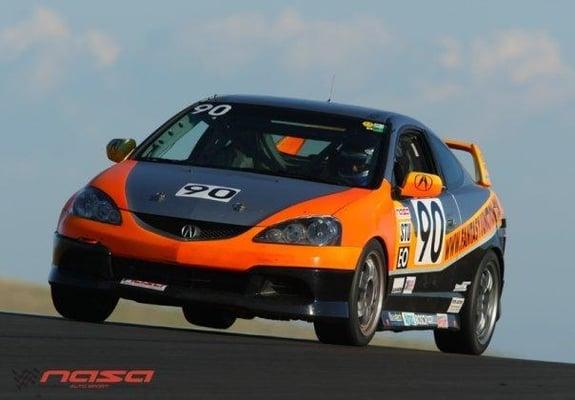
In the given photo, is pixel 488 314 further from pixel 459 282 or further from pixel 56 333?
pixel 56 333

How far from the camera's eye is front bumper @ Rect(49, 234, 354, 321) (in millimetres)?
12547

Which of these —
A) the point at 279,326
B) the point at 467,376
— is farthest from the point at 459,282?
the point at 279,326

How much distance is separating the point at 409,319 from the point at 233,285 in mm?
2023

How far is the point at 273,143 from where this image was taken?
558 inches

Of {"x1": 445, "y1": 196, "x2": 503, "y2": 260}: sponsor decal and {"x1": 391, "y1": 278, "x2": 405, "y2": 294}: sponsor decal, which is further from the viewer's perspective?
{"x1": 445, "y1": 196, "x2": 503, "y2": 260}: sponsor decal

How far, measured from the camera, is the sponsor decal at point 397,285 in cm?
1367

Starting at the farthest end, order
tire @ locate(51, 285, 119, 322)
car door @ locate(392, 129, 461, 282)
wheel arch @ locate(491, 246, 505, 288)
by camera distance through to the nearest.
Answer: wheel arch @ locate(491, 246, 505, 288), car door @ locate(392, 129, 461, 282), tire @ locate(51, 285, 119, 322)

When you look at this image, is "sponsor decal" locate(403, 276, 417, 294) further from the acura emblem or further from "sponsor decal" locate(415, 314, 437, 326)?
the acura emblem

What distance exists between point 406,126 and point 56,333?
4171 millimetres

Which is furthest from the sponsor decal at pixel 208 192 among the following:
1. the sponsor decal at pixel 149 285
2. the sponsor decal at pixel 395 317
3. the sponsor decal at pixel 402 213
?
the sponsor decal at pixel 395 317

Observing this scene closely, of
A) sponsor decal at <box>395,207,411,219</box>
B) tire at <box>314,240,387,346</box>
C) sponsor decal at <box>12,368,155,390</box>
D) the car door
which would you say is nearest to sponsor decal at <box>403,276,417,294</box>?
the car door

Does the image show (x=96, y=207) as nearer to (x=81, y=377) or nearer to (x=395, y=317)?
(x=395, y=317)

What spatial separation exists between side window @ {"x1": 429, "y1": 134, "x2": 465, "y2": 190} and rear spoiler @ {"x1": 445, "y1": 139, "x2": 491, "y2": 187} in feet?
1.92

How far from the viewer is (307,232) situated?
1267 cm
